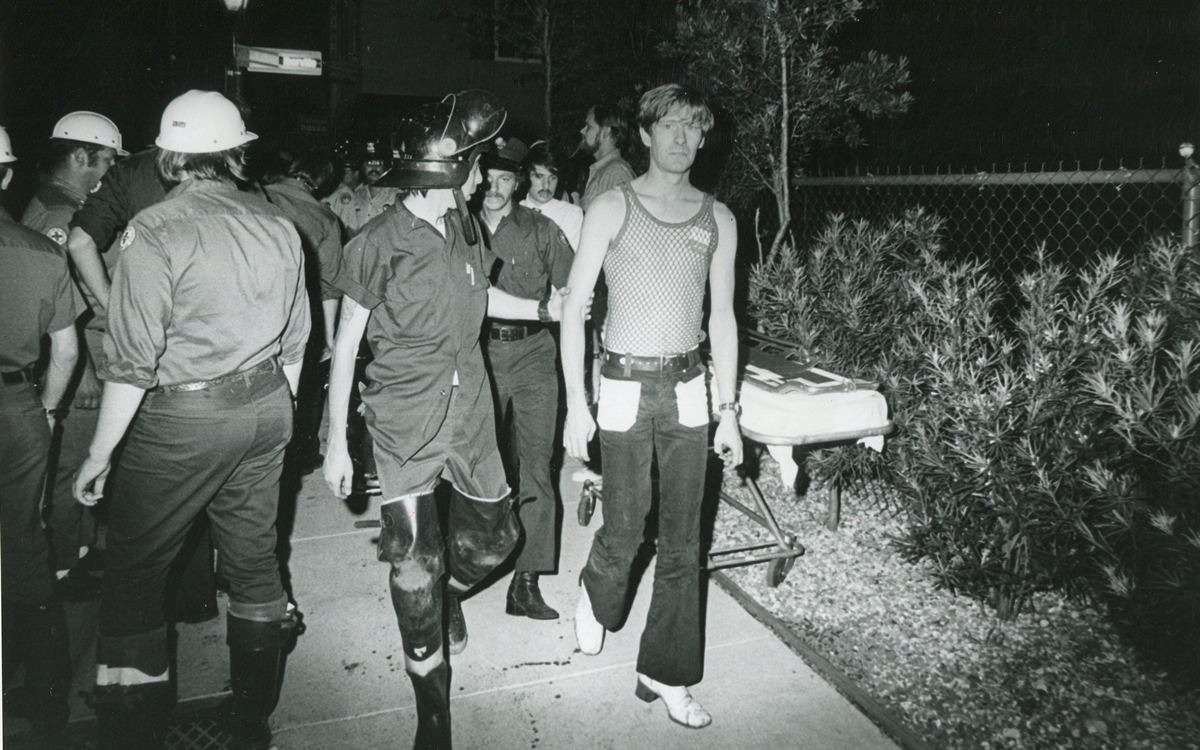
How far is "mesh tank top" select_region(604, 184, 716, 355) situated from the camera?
2875 millimetres

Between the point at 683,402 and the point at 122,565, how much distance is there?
1.92 metres

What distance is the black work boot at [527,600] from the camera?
3.73 meters

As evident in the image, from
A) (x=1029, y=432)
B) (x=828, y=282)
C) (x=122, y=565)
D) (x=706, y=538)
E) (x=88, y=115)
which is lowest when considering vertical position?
(x=706, y=538)

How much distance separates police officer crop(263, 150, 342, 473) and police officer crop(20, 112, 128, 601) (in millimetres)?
880

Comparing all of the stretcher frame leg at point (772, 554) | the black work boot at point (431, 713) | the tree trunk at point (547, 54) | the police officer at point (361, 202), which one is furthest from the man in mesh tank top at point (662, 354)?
the tree trunk at point (547, 54)

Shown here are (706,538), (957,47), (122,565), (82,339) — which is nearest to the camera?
(122,565)

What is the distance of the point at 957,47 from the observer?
7.40 metres

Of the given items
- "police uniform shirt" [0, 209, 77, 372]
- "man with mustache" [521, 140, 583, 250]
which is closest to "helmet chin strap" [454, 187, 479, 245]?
"police uniform shirt" [0, 209, 77, 372]

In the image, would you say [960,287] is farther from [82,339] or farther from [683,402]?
[82,339]

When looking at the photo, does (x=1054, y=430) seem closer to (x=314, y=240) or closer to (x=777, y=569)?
(x=777, y=569)

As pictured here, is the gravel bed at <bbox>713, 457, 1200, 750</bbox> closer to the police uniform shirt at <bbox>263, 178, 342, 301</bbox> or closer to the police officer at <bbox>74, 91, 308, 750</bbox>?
the police officer at <bbox>74, 91, 308, 750</bbox>

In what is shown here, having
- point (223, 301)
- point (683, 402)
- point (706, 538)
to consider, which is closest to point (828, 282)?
point (706, 538)

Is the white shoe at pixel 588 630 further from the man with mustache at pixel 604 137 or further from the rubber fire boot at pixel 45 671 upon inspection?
the man with mustache at pixel 604 137

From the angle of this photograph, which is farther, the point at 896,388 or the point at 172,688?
the point at 896,388
